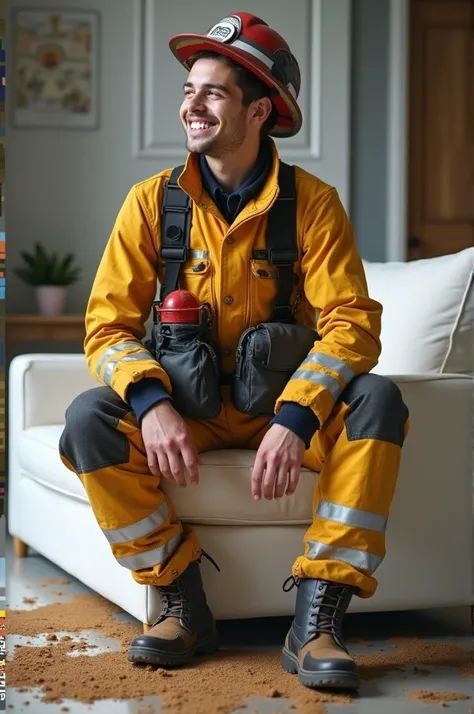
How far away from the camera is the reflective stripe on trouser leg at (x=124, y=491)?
1.94m

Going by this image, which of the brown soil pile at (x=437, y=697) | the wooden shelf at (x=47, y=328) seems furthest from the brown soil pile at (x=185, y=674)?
the wooden shelf at (x=47, y=328)

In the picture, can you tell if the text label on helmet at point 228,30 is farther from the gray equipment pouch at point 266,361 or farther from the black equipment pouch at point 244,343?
the gray equipment pouch at point 266,361

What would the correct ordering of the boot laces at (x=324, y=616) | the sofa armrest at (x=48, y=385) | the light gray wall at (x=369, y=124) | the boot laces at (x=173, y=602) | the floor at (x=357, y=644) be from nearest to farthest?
1. the floor at (x=357, y=644)
2. the boot laces at (x=324, y=616)
3. the boot laces at (x=173, y=602)
4. the sofa armrest at (x=48, y=385)
5. the light gray wall at (x=369, y=124)

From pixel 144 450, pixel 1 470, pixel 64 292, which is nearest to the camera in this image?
pixel 1 470

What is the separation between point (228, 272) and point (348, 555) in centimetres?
63

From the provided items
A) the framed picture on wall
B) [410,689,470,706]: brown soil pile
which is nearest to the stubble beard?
[410,689,470,706]: brown soil pile

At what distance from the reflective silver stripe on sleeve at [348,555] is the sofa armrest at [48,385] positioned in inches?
45.6

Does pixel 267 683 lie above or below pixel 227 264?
below

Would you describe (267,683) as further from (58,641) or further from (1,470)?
(1,470)

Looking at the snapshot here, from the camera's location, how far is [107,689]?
181cm

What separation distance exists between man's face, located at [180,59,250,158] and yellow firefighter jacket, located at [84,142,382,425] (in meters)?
0.07

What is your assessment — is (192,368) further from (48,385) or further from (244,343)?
(48,385)

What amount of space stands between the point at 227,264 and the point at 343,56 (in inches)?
86.2

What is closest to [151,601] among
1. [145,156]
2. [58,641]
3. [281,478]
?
[58,641]
